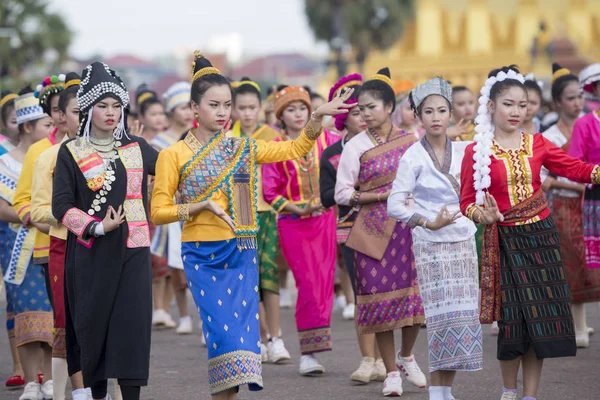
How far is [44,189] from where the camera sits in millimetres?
7566

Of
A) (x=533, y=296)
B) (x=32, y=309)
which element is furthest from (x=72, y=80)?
(x=533, y=296)

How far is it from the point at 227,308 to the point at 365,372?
212cm

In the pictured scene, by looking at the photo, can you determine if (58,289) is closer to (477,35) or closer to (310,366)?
(310,366)

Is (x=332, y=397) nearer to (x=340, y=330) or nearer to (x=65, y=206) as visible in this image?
(x=65, y=206)

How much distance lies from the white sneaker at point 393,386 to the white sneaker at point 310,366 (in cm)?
98

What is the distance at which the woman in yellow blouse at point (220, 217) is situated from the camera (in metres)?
6.71

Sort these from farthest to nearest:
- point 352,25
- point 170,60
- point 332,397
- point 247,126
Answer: point 170,60 → point 352,25 → point 247,126 → point 332,397

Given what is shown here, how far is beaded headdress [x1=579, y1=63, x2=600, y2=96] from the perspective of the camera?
948cm

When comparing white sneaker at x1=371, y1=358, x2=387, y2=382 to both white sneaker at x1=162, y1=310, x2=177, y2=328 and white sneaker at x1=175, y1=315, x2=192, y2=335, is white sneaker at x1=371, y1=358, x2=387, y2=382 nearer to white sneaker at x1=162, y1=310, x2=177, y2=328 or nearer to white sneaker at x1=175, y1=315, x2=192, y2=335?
white sneaker at x1=175, y1=315, x2=192, y2=335

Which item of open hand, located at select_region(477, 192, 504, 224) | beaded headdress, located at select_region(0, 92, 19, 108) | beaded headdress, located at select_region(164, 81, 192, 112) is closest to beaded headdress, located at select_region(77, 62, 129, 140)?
open hand, located at select_region(477, 192, 504, 224)

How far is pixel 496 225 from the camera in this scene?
7.16 m

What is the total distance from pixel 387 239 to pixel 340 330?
351 cm

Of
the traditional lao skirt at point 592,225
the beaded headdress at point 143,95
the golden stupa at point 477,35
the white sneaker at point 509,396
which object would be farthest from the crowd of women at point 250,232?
the golden stupa at point 477,35

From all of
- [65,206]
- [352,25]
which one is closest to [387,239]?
[65,206]
